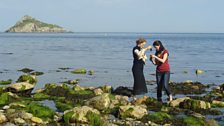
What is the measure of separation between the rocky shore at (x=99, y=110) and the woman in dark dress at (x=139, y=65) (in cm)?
57

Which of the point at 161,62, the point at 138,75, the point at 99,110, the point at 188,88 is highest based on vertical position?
the point at 161,62

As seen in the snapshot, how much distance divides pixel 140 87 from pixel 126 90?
1.34 metres

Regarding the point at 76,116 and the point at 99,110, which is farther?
the point at 99,110

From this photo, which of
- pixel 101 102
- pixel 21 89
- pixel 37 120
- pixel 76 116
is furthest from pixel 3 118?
pixel 21 89

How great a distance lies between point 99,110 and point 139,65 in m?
3.60

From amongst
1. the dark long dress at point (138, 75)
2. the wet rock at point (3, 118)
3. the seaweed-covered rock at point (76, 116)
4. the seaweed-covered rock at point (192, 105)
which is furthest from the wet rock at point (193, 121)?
the wet rock at point (3, 118)

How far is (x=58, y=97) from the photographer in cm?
1694

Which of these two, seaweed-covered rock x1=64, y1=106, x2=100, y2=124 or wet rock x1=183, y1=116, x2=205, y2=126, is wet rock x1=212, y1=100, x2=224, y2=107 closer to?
wet rock x1=183, y1=116, x2=205, y2=126

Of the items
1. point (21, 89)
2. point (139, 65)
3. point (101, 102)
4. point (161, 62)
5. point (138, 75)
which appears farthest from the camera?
point (21, 89)

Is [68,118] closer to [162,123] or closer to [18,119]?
[18,119]

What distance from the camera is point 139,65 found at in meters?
16.6

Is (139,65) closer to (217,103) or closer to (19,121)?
(217,103)

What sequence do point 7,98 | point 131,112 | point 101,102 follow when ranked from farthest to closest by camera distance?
point 7,98
point 101,102
point 131,112

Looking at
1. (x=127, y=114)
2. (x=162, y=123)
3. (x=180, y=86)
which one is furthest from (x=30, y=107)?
(x=180, y=86)
